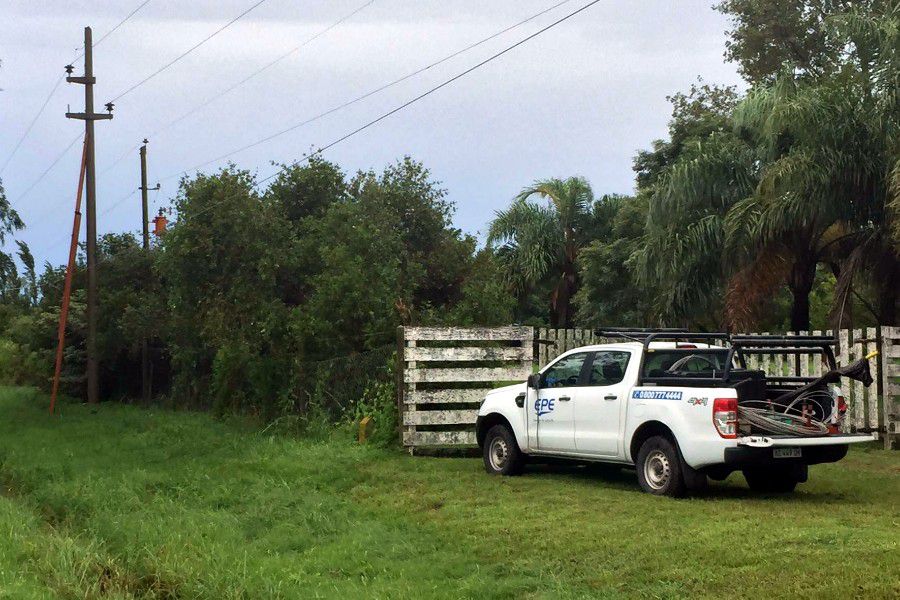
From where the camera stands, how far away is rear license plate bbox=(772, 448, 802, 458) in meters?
12.0

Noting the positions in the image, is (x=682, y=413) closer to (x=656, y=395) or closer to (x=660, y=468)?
(x=656, y=395)

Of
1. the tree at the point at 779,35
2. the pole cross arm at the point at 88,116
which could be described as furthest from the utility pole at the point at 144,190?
the tree at the point at 779,35

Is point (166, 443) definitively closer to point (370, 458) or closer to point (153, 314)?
point (370, 458)

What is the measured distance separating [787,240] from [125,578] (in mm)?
16359

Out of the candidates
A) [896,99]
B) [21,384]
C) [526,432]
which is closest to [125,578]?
[526,432]

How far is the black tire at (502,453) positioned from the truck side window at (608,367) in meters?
1.69

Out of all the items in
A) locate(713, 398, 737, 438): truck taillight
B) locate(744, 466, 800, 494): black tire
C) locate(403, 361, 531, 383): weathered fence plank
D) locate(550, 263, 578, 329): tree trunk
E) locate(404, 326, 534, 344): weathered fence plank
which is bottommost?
locate(744, 466, 800, 494): black tire

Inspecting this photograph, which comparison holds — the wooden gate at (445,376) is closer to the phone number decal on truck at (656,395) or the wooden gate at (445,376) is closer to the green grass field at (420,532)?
the green grass field at (420,532)

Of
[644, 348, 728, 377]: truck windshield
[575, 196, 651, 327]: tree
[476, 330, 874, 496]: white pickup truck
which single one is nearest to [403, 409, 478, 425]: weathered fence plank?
[476, 330, 874, 496]: white pickup truck

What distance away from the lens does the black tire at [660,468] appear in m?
12.3

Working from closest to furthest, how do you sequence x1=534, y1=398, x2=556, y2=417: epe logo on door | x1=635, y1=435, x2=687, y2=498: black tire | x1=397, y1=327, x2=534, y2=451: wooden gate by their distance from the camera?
1. x1=635, y1=435, x2=687, y2=498: black tire
2. x1=534, y1=398, x2=556, y2=417: epe logo on door
3. x1=397, y1=327, x2=534, y2=451: wooden gate

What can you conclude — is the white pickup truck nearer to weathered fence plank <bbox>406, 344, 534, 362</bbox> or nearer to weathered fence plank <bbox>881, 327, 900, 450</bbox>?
weathered fence plank <bbox>406, 344, 534, 362</bbox>

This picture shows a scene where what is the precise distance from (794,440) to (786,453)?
17cm

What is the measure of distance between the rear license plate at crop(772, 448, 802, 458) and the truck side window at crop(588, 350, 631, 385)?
2.01m
